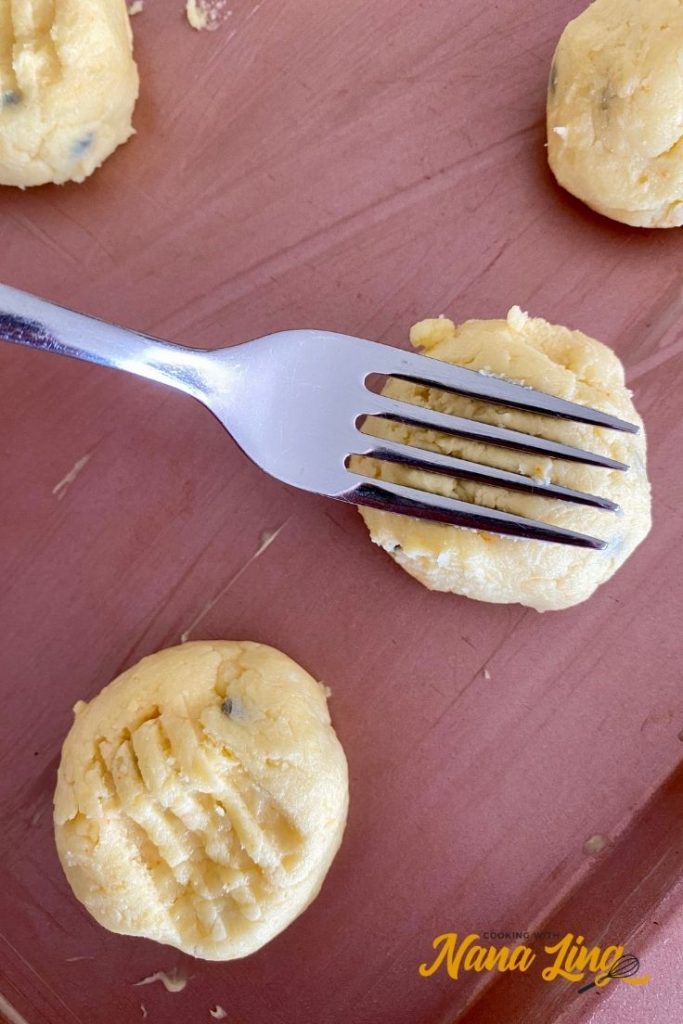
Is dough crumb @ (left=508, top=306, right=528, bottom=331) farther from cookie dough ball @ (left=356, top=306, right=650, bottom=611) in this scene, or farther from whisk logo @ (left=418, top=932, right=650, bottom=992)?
whisk logo @ (left=418, top=932, right=650, bottom=992)

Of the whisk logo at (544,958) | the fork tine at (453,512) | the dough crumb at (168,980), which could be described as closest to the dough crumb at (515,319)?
the fork tine at (453,512)

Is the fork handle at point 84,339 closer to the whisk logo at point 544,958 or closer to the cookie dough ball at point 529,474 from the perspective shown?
the cookie dough ball at point 529,474

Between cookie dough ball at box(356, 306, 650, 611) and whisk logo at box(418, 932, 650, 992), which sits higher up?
cookie dough ball at box(356, 306, 650, 611)

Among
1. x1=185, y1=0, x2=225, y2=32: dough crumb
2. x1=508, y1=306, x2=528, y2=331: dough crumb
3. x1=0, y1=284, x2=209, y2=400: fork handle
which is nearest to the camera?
x1=0, y1=284, x2=209, y2=400: fork handle

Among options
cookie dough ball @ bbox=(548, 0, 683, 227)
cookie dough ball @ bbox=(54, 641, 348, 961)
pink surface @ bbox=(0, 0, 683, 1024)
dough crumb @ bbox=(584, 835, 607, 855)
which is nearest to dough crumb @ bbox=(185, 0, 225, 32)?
pink surface @ bbox=(0, 0, 683, 1024)

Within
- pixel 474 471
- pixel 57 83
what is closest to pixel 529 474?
pixel 474 471

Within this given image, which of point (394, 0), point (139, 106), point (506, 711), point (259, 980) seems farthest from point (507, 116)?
point (259, 980)

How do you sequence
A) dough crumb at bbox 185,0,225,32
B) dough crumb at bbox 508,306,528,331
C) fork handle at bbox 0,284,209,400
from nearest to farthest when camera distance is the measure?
fork handle at bbox 0,284,209,400
dough crumb at bbox 508,306,528,331
dough crumb at bbox 185,0,225,32
